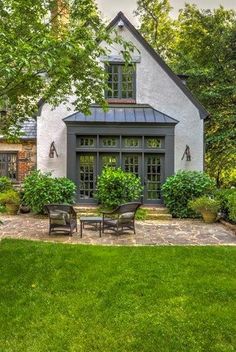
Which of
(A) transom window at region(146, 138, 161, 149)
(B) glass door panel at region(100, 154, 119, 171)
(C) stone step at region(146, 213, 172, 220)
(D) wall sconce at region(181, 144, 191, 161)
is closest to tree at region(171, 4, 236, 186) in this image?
(D) wall sconce at region(181, 144, 191, 161)

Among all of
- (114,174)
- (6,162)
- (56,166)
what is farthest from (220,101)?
(6,162)

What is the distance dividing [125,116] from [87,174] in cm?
289

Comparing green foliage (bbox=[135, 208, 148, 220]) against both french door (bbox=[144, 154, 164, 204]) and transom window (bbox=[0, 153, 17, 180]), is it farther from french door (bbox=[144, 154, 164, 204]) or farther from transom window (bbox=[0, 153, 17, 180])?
transom window (bbox=[0, 153, 17, 180])

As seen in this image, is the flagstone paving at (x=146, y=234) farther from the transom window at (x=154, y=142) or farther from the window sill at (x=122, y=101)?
the window sill at (x=122, y=101)

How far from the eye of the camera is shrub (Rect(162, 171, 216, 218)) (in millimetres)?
11945

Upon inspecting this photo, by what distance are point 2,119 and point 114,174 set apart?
17.2 ft

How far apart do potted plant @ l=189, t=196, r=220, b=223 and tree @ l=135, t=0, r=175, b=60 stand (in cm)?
1490

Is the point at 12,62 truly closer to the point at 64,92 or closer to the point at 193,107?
the point at 64,92

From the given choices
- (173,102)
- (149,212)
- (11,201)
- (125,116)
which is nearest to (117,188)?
(149,212)

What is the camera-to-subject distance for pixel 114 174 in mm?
11672

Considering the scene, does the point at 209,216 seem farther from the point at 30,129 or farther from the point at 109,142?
the point at 30,129

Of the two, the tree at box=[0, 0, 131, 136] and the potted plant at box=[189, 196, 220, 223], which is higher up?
the tree at box=[0, 0, 131, 136]

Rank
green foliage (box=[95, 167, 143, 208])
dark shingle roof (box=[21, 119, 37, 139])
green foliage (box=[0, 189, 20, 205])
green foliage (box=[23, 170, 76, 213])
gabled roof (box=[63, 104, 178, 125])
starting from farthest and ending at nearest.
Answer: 1. dark shingle roof (box=[21, 119, 37, 139])
2. gabled roof (box=[63, 104, 178, 125])
3. green foliage (box=[0, 189, 20, 205])
4. green foliage (box=[95, 167, 143, 208])
5. green foliage (box=[23, 170, 76, 213])

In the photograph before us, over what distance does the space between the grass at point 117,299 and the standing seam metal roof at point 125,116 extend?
6.74 m
